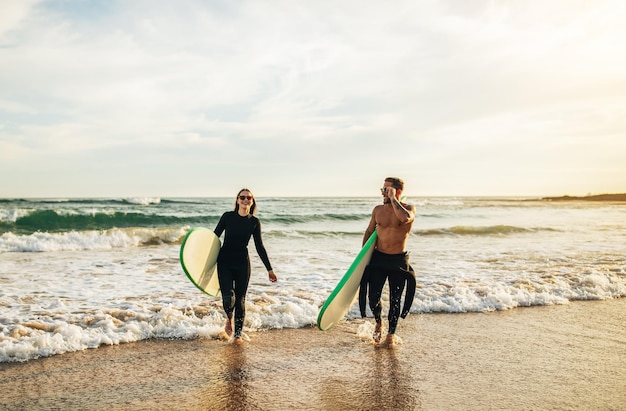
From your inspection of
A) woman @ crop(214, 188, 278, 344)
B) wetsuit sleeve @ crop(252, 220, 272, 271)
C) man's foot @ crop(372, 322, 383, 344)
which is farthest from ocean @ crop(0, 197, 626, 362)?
man's foot @ crop(372, 322, 383, 344)

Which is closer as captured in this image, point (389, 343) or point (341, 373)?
point (341, 373)

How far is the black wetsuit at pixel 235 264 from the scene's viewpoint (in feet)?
16.8

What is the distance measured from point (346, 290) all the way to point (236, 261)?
1.29 meters

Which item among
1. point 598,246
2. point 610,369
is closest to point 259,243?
point 610,369

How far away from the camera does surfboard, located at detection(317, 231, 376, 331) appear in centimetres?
491

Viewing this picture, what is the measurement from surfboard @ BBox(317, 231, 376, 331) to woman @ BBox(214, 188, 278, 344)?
2.39ft

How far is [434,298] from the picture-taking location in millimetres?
7109

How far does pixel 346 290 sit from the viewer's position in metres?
5.07

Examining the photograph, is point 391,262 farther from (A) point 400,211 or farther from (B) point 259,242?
(B) point 259,242

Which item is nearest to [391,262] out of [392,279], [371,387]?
[392,279]

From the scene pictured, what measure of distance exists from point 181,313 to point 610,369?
15.7 ft

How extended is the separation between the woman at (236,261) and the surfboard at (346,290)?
0.73 metres

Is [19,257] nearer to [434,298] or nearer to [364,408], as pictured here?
[434,298]

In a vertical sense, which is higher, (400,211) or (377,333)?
(400,211)
